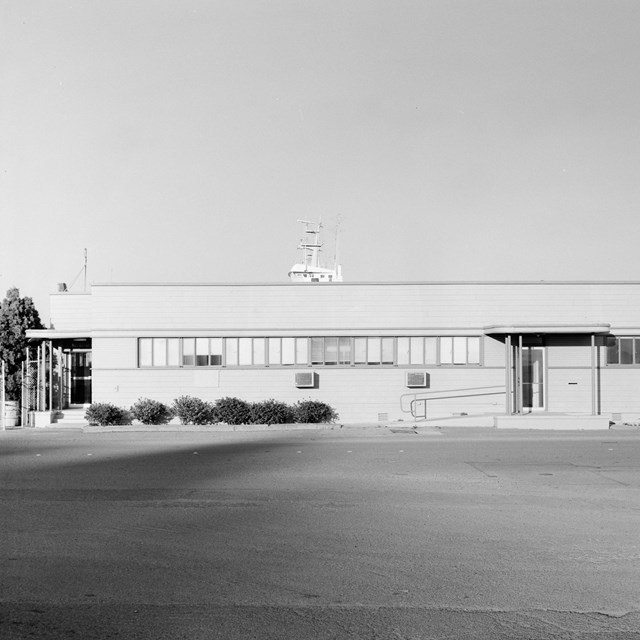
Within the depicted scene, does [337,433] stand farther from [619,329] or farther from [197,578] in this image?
[197,578]

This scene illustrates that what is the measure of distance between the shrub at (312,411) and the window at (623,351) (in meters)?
9.61

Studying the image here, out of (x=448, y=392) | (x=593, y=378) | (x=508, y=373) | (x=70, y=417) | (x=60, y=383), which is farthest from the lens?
(x=60, y=383)

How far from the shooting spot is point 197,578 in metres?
7.35

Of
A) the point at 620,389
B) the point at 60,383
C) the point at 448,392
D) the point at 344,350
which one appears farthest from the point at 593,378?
the point at 60,383

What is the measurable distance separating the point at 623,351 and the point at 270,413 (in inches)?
472

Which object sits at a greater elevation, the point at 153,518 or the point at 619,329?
the point at 619,329

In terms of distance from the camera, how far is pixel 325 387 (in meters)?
27.7

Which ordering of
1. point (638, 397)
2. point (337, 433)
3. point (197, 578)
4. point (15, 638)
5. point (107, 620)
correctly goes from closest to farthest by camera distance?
point (15, 638) → point (107, 620) → point (197, 578) → point (337, 433) → point (638, 397)

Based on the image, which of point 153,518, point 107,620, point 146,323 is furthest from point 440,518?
point 146,323

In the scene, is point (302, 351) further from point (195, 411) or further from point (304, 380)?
point (195, 411)

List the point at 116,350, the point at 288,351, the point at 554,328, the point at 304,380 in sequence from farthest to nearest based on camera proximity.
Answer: the point at 288,351
the point at 116,350
the point at 304,380
the point at 554,328

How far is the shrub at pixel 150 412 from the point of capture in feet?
88.6

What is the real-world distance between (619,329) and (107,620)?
24421 mm

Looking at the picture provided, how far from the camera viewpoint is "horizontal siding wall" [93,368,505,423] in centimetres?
2759
